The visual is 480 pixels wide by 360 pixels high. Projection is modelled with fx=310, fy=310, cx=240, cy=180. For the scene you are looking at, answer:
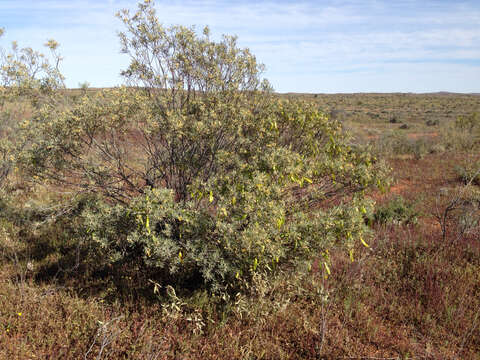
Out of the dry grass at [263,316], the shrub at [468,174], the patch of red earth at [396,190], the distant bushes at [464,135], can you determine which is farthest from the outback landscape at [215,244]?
the distant bushes at [464,135]

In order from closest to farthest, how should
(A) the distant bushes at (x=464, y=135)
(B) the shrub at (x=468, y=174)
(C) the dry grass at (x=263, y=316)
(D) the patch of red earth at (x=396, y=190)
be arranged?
1. (C) the dry grass at (x=263, y=316)
2. (D) the patch of red earth at (x=396, y=190)
3. (B) the shrub at (x=468, y=174)
4. (A) the distant bushes at (x=464, y=135)

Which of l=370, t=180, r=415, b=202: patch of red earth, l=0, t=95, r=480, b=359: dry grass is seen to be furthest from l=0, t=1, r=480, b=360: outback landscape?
l=370, t=180, r=415, b=202: patch of red earth

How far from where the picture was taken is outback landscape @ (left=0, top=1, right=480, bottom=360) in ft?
11.4

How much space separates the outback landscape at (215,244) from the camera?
3.46 meters

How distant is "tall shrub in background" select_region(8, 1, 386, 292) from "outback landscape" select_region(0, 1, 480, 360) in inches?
1.1

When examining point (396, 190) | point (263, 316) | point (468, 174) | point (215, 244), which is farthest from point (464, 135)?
point (215, 244)

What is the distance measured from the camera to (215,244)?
3637 millimetres

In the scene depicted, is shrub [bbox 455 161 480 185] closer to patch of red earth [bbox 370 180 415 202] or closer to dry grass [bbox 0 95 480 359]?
patch of red earth [bbox 370 180 415 202]

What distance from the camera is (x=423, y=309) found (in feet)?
13.4

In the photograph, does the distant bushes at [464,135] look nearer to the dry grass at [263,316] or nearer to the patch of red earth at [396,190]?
the patch of red earth at [396,190]

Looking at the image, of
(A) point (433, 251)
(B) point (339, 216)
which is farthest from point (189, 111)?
(A) point (433, 251)

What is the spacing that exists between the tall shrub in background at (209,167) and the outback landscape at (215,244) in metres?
0.03

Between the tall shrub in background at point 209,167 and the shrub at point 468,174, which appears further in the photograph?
the shrub at point 468,174

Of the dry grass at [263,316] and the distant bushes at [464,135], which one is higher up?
the distant bushes at [464,135]
